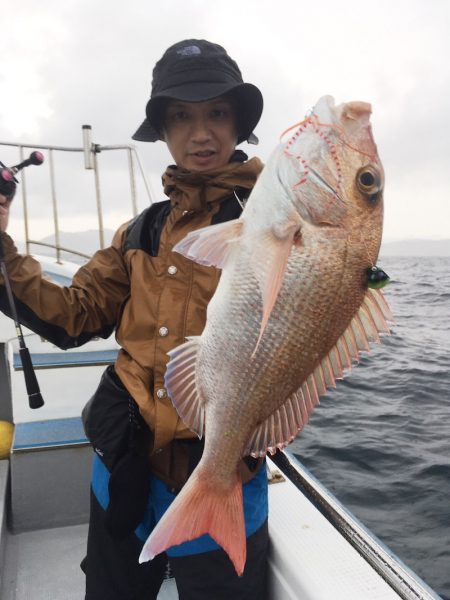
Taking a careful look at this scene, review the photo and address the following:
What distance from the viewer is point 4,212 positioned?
5.66 ft

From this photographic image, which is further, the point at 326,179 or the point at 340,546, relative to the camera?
the point at 340,546

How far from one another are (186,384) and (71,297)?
2.18 feet

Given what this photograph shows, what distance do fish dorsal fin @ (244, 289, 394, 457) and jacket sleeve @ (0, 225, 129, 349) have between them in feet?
2.74

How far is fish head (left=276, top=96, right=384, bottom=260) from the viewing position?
1362 mm

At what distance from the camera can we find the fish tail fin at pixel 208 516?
1430 millimetres

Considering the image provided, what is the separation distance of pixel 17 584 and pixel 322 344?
2.68 m

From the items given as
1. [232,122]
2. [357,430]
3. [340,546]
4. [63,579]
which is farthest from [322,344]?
[357,430]

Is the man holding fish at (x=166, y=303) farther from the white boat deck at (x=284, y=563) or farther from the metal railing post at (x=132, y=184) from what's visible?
the metal railing post at (x=132, y=184)

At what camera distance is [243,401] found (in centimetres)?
145

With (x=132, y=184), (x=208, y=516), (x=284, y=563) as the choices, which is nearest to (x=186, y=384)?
(x=208, y=516)

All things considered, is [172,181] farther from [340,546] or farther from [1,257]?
[340,546]

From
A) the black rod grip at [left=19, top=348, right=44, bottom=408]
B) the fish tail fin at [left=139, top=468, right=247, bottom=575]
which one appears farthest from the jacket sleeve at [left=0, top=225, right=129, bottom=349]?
Result: the fish tail fin at [left=139, top=468, right=247, bottom=575]

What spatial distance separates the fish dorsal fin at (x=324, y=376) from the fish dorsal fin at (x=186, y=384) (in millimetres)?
182

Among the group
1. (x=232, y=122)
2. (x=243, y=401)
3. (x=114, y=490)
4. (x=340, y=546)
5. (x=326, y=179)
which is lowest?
(x=340, y=546)
